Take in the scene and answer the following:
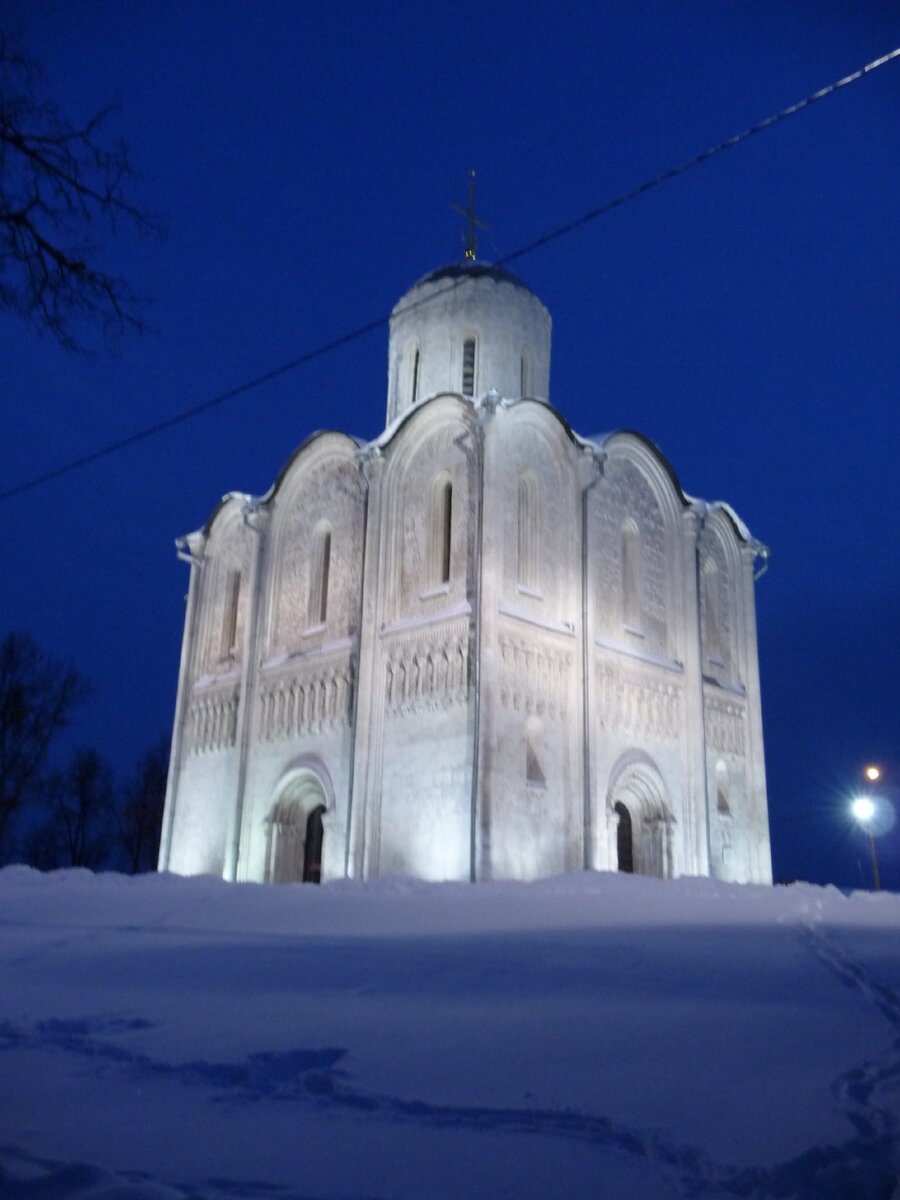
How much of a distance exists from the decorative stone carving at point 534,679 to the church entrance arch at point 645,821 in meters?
2.14

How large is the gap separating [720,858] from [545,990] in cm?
1408

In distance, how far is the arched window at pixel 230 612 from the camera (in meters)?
Answer: 19.6

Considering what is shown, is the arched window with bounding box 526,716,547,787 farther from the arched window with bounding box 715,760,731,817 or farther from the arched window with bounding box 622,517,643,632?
the arched window with bounding box 715,760,731,817

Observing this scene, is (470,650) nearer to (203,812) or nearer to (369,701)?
(369,701)

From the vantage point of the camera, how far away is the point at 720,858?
17.9 m

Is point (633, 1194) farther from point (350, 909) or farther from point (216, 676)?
point (216, 676)

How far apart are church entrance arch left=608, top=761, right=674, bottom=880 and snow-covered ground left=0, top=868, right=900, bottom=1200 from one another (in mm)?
9790

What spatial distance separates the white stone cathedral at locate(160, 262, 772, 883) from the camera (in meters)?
14.5

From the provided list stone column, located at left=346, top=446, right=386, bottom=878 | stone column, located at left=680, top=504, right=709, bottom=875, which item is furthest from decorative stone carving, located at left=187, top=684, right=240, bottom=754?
stone column, located at left=680, top=504, right=709, bottom=875

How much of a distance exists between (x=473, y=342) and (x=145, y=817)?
70.8 ft

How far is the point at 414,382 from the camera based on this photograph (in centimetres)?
1928

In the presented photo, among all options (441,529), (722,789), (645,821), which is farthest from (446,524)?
(722,789)

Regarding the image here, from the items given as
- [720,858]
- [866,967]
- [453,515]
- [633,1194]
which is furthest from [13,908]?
[720,858]

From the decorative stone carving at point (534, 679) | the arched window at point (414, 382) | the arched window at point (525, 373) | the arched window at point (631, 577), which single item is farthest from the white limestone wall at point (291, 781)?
the arched window at point (525, 373)
